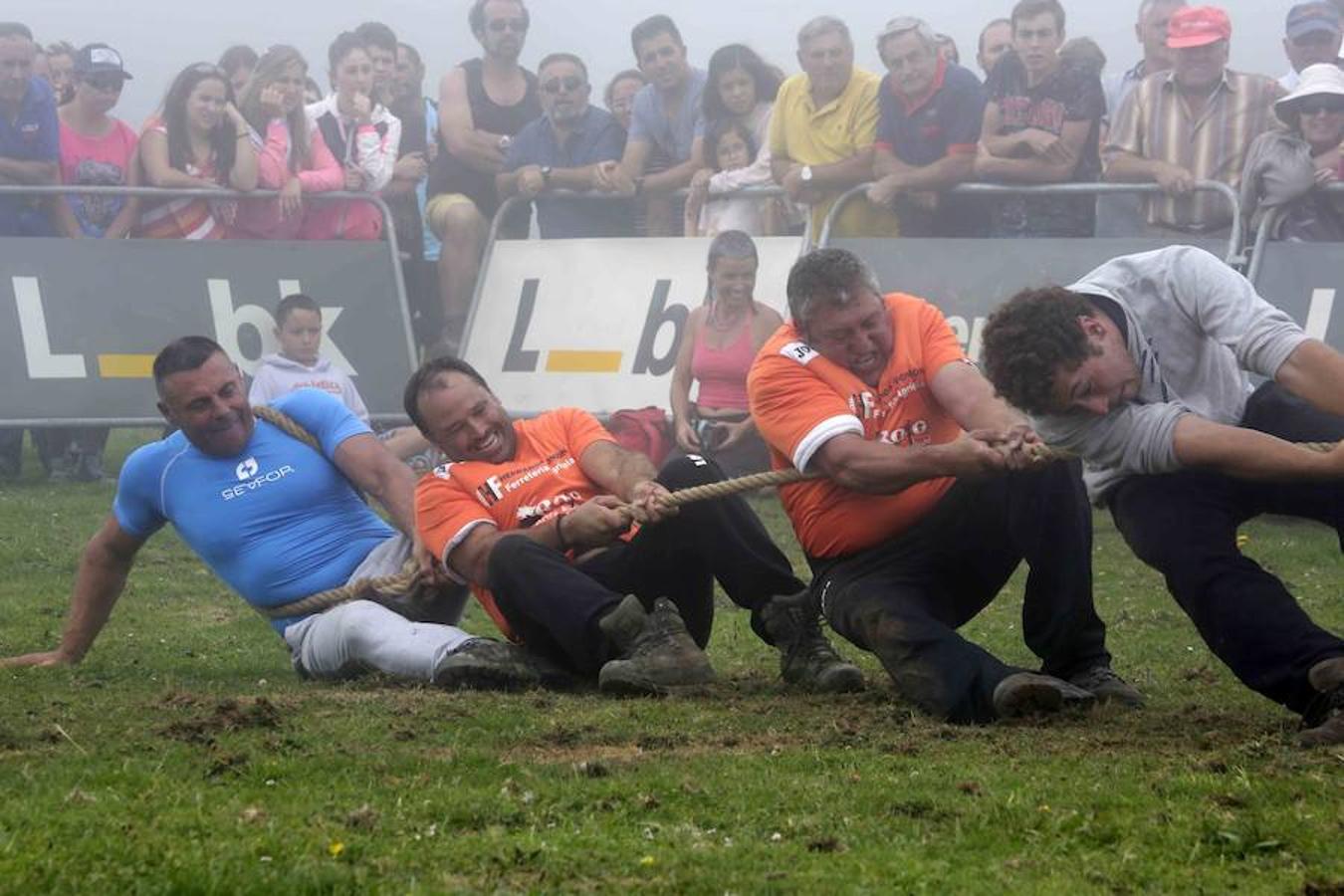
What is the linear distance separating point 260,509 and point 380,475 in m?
0.46

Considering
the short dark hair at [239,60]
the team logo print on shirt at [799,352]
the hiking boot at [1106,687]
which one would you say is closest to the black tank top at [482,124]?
the short dark hair at [239,60]

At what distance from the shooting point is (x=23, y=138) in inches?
567

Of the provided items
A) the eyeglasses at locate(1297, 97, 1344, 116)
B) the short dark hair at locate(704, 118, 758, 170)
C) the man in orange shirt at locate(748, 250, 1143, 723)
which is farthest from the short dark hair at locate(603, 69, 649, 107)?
the man in orange shirt at locate(748, 250, 1143, 723)

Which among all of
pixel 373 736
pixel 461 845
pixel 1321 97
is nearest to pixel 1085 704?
pixel 373 736

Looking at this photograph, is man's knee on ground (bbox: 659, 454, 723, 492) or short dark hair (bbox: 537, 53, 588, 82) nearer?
man's knee on ground (bbox: 659, 454, 723, 492)

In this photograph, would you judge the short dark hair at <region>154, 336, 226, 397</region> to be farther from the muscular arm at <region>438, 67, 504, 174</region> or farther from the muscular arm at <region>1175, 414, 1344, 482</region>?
the muscular arm at <region>438, 67, 504, 174</region>

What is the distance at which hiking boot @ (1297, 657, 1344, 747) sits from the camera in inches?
231

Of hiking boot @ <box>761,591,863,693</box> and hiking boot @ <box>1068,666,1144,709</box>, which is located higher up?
hiking boot @ <box>1068,666,1144,709</box>

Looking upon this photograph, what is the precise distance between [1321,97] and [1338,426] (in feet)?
17.9

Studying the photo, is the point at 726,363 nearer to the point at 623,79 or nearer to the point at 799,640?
the point at 623,79

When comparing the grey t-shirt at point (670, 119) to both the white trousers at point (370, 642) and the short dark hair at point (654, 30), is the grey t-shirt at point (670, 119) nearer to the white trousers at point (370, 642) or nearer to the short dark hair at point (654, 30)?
the short dark hair at point (654, 30)

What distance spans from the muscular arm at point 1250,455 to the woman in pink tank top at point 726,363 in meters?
6.36

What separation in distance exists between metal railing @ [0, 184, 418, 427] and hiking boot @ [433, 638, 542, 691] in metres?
6.96

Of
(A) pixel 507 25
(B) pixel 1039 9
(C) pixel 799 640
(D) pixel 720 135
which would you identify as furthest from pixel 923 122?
(C) pixel 799 640
